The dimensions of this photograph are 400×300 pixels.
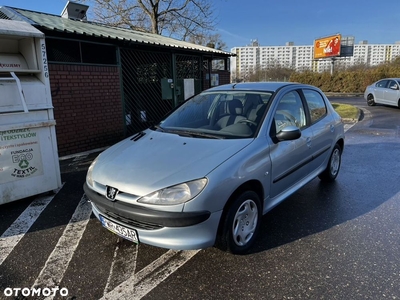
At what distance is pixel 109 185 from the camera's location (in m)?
2.53

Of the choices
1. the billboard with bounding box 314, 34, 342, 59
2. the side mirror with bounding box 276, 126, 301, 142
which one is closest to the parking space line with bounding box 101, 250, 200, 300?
the side mirror with bounding box 276, 126, 301, 142

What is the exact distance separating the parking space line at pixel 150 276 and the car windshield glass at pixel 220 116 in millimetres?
1203

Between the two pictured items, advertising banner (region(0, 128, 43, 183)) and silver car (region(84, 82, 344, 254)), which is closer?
silver car (region(84, 82, 344, 254))

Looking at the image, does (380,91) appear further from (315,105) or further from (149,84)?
(315,105)

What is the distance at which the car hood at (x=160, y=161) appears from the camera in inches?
94.0

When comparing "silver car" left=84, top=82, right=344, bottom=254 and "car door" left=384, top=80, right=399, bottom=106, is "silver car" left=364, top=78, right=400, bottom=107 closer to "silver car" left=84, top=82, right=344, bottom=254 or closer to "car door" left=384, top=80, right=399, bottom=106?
"car door" left=384, top=80, right=399, bottom=106

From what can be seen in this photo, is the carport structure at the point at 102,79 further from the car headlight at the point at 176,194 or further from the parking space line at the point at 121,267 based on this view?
the car headlight at the point at 176,194

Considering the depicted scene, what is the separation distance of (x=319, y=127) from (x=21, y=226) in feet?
12.7

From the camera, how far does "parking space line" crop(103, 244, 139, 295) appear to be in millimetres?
2414

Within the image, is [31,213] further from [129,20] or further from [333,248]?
[129,20]

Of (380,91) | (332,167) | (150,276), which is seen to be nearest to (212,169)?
(150,276)

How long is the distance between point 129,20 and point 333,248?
63.3 feet

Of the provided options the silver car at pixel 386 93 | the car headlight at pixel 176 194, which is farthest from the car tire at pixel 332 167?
the silver car at pixel 386 93

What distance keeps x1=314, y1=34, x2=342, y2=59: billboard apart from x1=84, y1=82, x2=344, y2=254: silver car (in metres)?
36.5
